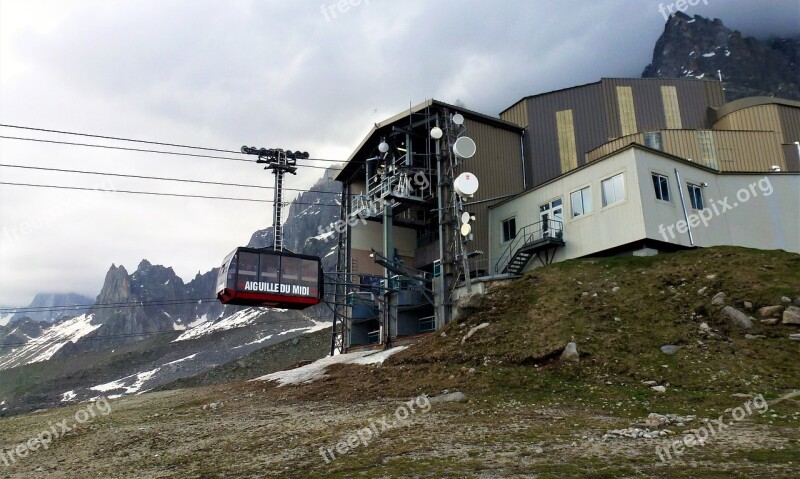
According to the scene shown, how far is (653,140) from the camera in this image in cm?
3844

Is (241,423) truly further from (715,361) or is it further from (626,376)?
(715,361)

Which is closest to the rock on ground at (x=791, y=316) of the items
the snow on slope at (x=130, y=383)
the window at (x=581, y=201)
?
Answer: the window at (x=581, y=201)

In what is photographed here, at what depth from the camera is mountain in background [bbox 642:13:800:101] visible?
16412 centimetres

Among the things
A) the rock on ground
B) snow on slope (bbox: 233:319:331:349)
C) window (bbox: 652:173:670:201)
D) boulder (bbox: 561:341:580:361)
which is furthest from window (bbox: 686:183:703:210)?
snow on slope (bbox: 233:319:331:349)

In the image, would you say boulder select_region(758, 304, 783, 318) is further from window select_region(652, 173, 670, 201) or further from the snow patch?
the snow patch

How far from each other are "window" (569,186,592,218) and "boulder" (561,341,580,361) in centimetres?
1283

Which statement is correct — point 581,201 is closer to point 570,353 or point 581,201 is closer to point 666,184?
point 666,184

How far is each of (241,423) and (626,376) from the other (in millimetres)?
11533

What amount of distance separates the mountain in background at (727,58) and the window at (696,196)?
142 metres

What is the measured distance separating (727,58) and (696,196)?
175243 millimetres

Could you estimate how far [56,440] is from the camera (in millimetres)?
17703

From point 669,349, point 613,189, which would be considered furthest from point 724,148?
point 669,349

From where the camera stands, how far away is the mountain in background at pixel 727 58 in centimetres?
16412

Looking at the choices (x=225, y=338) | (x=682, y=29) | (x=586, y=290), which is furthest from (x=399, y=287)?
(x=682, y=29)
